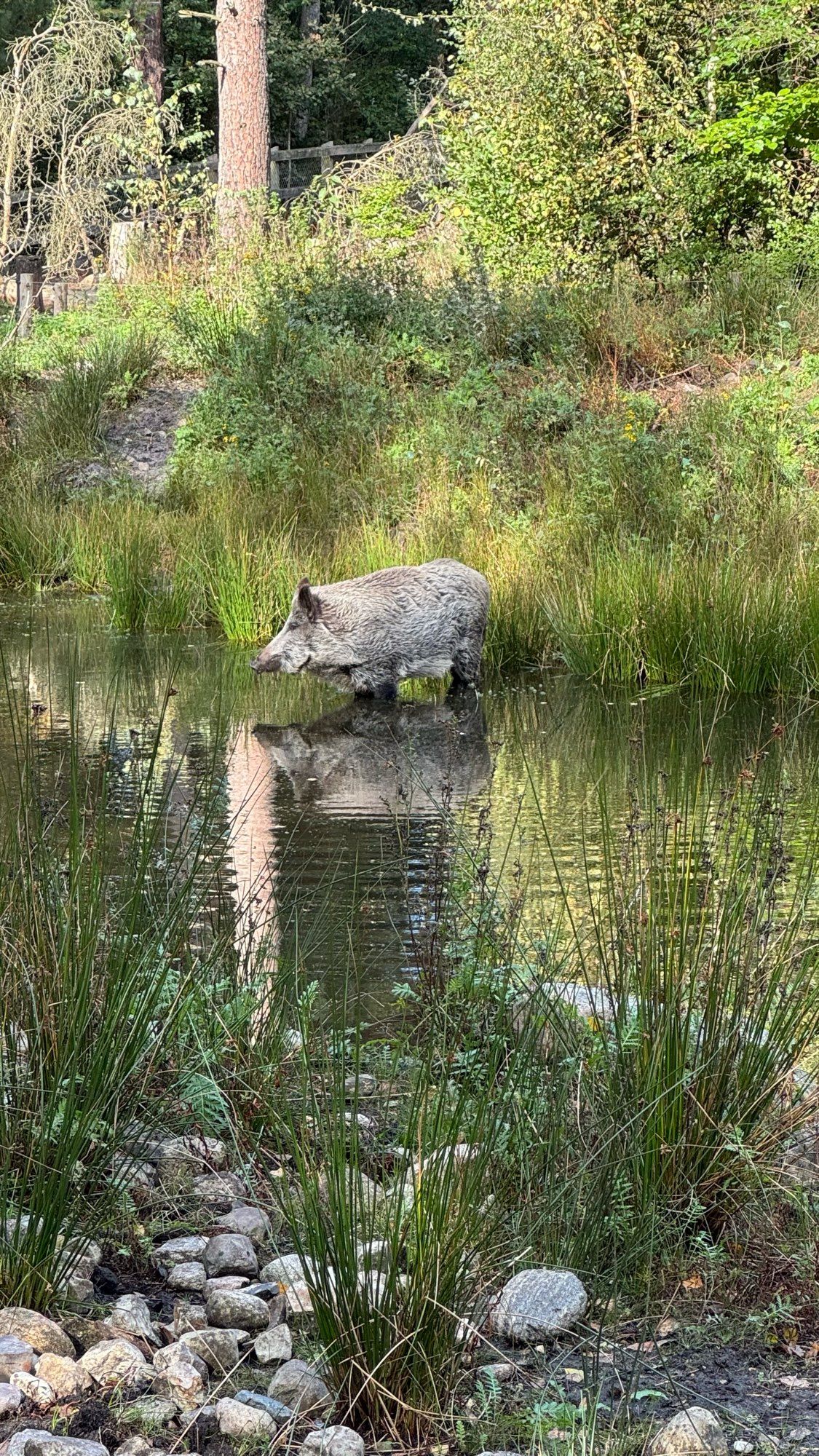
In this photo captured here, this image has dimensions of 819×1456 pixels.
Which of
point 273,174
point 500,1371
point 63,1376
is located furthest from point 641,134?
point 63,1376

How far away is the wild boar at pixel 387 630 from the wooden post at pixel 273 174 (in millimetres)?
12636

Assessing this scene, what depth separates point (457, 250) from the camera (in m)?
21.5

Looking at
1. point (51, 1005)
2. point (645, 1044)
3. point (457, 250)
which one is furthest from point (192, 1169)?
point (457, 250)

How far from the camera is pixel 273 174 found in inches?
1164

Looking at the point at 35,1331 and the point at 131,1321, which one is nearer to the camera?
the point at 35,1331

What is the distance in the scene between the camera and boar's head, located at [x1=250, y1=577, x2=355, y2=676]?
11203 millimetres

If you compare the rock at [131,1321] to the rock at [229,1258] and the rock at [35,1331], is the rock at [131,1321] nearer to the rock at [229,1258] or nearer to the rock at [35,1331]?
the rock at [35,1331]

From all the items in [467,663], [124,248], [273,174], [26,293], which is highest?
[273,174]

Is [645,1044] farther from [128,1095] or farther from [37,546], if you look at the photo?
[37,546]

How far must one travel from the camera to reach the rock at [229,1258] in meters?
3.34

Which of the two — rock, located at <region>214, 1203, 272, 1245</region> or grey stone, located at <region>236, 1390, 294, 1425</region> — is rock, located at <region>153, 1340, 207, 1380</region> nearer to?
grey stone, located at <region>236, 1390, 294, 1425</region>

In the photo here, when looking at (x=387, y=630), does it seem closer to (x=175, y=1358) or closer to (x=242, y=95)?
(x=175, y=1358)

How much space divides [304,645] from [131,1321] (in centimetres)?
842

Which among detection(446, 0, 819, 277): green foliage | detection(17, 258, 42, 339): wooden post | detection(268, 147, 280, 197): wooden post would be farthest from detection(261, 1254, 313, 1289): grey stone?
detection(17, 258, 42, 339): wooden post
